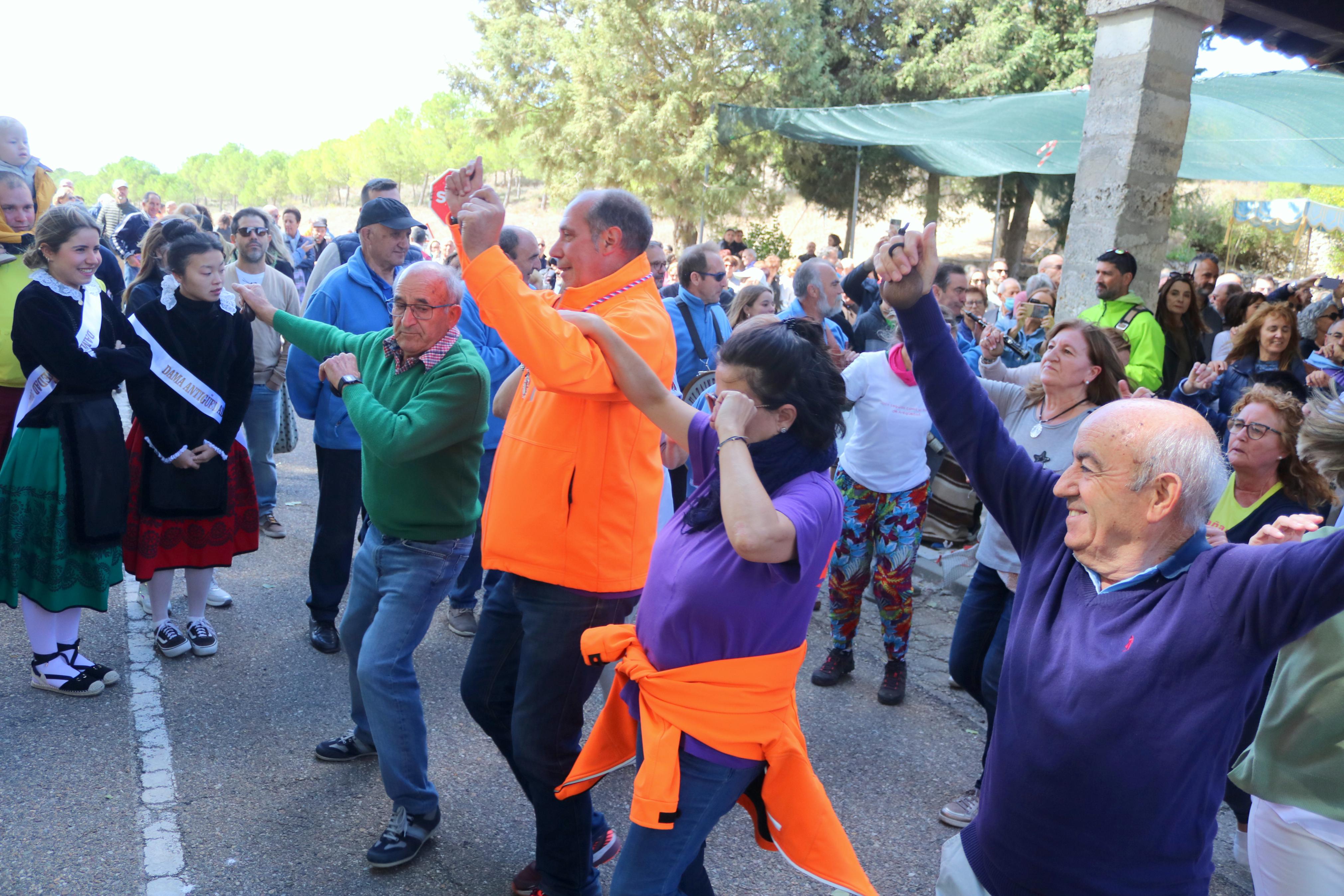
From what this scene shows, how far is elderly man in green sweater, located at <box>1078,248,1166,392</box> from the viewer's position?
620 cm

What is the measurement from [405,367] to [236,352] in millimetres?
1789

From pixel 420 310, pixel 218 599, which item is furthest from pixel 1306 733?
pixel 218 599

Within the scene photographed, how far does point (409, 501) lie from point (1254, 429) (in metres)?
2.87

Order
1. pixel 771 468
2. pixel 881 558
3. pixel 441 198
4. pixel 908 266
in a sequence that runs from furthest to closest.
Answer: pixel 881 558
pixel 441 198
pixel 771 468
pixel 908 266

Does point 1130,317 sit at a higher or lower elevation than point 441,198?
lower

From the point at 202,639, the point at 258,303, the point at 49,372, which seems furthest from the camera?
the point at 202,639

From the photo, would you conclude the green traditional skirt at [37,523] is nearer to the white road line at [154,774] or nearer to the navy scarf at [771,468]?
the white road line at [154,774]

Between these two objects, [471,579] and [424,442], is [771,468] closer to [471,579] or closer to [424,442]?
[424,442]

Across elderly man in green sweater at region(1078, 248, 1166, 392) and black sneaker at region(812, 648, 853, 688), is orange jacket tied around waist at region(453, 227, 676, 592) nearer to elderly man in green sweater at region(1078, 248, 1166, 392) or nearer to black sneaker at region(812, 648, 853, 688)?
black sneaker at region(812, 648, 853, 688)

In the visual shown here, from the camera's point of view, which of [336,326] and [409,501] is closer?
[409,501]

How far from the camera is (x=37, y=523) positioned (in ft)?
14.1

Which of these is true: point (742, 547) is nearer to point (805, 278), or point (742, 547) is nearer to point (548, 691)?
point (548, 691)

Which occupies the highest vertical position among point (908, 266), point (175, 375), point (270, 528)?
point (908, 266)

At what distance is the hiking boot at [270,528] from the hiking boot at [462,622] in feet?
6.20
